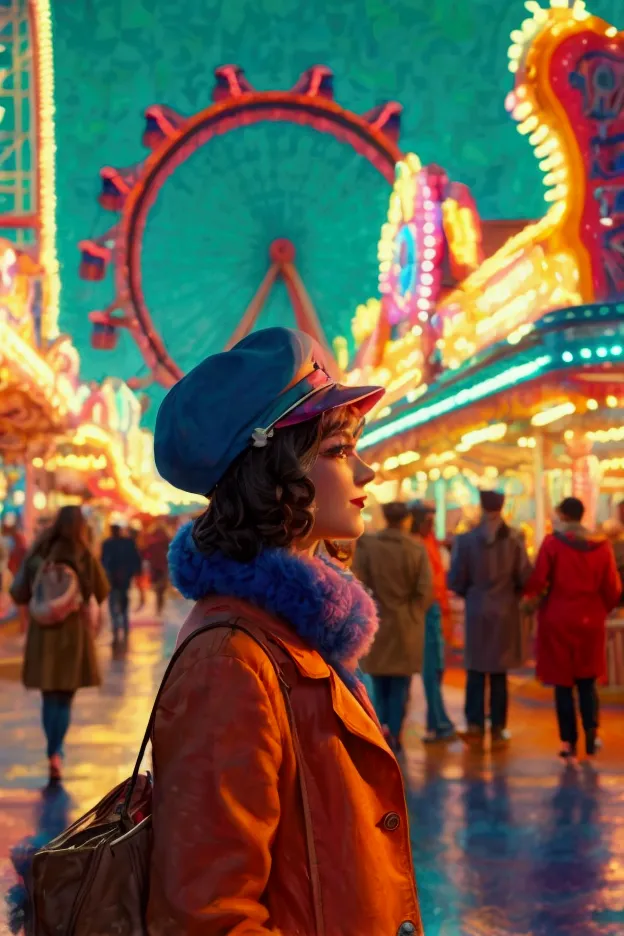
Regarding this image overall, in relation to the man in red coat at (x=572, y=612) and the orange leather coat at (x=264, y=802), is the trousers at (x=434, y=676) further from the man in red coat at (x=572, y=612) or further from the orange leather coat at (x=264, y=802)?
the orange leather coat at (x=264, y=802)

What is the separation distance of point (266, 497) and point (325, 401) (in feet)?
0.51

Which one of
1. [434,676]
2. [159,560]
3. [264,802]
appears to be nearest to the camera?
[264,802]

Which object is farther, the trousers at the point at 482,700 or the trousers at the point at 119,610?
the trousers at the point at 119,610

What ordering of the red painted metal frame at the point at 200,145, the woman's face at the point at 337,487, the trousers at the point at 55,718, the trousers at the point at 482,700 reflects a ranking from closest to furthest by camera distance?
the woman's face at the point at 337,487
the trousers at the point at 55,718
the trousers at the point at 482,700
the red painted metal frame at the point at 200,145

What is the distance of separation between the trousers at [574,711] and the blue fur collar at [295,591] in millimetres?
5703

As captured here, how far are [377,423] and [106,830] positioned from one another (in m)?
16.7

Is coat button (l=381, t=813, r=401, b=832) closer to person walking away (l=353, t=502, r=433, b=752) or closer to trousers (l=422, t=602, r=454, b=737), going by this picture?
person walking away (l=353, t=502, r=433, b=752)

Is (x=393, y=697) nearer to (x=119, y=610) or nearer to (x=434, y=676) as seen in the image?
(x=434, y=676)

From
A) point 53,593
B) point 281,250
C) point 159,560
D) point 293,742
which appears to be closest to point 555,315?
point 53,593

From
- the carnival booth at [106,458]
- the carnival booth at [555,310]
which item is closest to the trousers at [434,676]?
the carnival booth at [555,310]

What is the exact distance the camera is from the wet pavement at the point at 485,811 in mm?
4449

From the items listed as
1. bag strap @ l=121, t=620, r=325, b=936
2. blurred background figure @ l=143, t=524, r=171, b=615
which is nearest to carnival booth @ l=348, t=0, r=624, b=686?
blurred background figure @ l=143, t=524, r=171, b=615

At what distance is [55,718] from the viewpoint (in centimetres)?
681

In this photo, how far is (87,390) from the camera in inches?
1294
